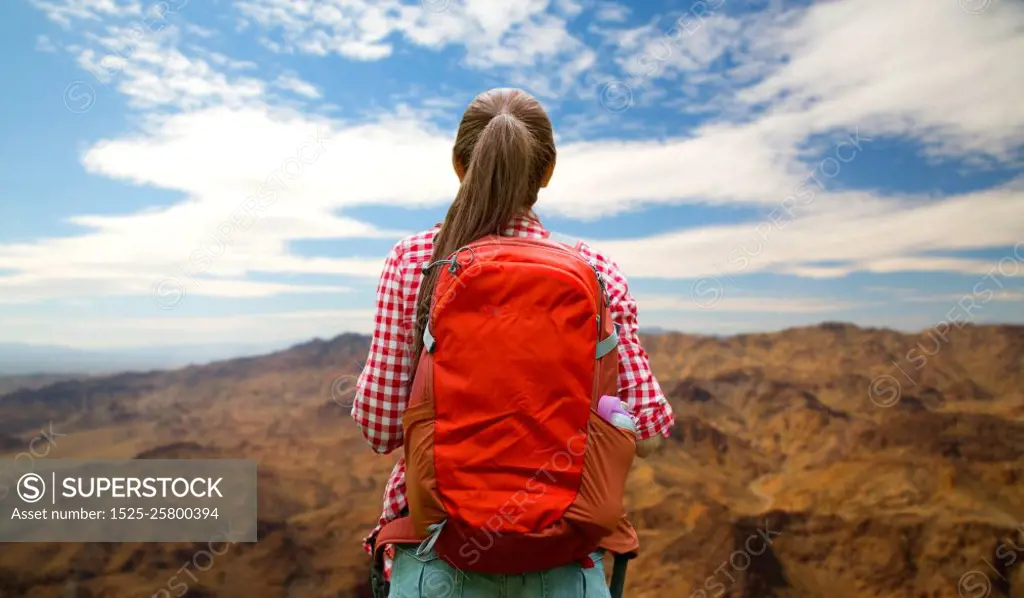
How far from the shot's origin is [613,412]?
1.13 m

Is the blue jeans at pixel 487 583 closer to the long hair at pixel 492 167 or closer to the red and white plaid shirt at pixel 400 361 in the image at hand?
the red and white plaid shirt at pixel 400 361

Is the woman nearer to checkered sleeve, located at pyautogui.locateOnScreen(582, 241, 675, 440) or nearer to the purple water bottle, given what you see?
checkered sleeve, located at pyautogui.locateOnScreen(582, 241, 675, 440)

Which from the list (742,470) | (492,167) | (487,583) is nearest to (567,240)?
(492,167)

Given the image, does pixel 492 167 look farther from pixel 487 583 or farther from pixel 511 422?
pixel 487 583

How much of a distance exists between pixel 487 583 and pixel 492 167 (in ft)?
2.08

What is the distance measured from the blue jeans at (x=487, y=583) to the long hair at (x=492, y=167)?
31 centimetres

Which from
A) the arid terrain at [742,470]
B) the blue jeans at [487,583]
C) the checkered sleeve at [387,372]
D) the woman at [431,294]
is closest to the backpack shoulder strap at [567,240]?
the woman at [431,294]

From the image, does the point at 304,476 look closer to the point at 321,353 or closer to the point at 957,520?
the point at 321,353

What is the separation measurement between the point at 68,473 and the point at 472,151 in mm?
3350

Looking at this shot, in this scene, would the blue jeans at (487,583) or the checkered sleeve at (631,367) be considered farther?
the checkered sleeve at (631,367)

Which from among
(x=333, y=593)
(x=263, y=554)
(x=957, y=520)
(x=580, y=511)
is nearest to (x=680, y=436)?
(x=957, y=520)

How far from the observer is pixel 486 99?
122 cm

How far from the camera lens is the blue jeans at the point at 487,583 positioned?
1113mm

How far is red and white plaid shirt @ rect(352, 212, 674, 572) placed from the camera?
123 cm
